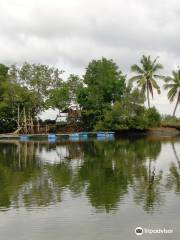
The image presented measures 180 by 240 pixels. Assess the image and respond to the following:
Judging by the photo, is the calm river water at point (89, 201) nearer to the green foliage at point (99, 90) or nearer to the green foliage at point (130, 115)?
the green foliage at point (130, 115)

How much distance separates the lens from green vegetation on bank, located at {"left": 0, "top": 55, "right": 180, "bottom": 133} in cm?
6047

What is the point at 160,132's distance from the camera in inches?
2557

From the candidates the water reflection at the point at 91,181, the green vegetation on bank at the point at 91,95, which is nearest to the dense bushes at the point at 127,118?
the green vegetation on bank at the point at 91,95

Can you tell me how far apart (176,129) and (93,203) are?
5440 cm

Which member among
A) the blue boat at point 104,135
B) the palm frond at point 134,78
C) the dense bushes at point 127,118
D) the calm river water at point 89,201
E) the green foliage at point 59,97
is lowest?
the calm river water at point 89,201

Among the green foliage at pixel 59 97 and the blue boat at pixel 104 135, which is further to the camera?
the green foliage at pixel 59 97

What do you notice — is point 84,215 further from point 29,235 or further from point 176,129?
point 176,129

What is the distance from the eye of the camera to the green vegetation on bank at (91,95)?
60469mm

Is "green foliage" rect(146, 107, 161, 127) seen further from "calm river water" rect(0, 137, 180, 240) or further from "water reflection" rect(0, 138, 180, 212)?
"calm river water" rect(0, 137, 180, 240)

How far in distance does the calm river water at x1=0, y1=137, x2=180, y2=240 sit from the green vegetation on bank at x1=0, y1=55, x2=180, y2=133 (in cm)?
3616

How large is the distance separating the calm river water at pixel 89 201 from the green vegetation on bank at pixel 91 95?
36.2m

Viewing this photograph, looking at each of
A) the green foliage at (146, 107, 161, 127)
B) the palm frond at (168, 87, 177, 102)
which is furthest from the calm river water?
the palm frond at (168, 87, 177, 102)

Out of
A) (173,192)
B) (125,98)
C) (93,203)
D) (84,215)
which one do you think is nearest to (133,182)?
(173,192)

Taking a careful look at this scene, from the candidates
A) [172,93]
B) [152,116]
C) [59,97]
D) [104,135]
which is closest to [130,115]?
[152,116]
